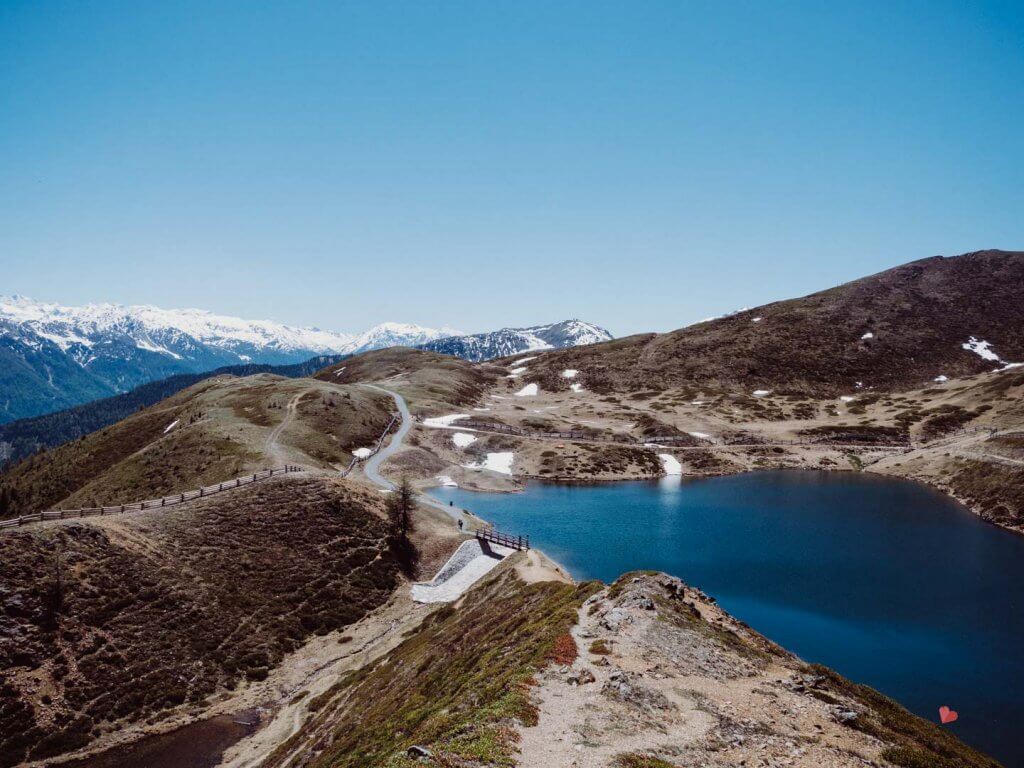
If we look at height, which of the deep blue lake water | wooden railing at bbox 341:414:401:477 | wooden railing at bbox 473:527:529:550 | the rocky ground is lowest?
the deep blue lake water

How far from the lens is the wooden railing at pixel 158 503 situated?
193ft

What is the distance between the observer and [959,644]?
152 feet

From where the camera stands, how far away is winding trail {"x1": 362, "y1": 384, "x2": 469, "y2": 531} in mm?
85550

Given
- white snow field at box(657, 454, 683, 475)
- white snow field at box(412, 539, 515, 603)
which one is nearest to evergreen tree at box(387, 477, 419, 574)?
white snow field at box(412, 539, 515, 603)

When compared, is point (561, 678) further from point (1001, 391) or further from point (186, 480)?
point (1001, 391)

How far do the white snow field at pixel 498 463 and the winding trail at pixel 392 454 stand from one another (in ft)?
54.2

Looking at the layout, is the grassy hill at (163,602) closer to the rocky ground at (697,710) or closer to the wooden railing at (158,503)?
the wooden railing at (158,503)

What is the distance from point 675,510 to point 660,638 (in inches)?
2508

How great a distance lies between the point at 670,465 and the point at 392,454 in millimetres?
59976

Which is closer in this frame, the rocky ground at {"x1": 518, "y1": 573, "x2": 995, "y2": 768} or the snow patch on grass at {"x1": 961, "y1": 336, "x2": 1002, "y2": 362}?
the rocky ground at {"x1": 518, "y1": 573, "x2": 995, "y2": 768}

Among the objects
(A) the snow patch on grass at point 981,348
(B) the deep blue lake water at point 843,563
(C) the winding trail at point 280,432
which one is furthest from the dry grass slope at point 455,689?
(A) the snow patch on grass at point 981,348

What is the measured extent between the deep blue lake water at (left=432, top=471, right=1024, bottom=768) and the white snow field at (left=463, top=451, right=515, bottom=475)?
1099 cm

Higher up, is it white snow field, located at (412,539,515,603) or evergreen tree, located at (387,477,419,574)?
evergreen tree, located at (387,477,419,574)

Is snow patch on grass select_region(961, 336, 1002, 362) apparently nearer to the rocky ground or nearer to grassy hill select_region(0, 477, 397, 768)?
the rocky ground
